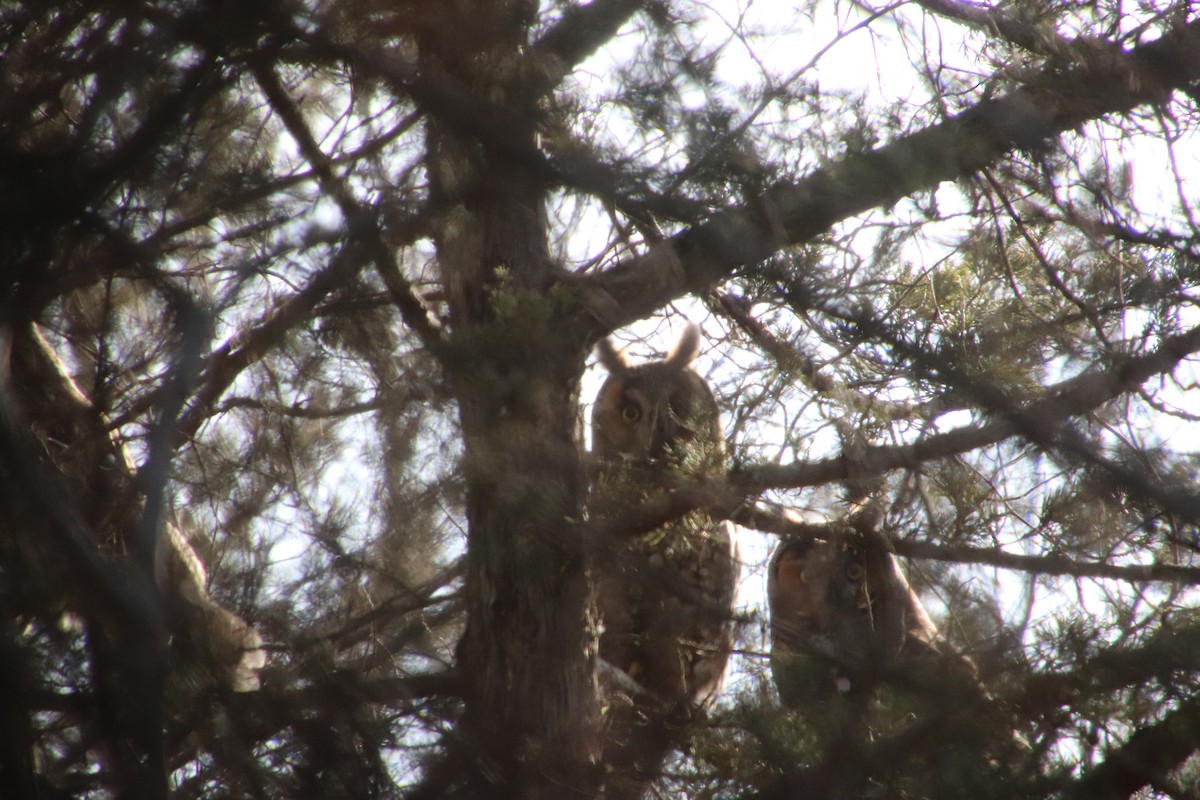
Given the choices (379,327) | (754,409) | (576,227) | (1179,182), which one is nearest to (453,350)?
(379,327)

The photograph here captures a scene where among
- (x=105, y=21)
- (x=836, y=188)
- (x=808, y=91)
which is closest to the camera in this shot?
(x=105, y=21)

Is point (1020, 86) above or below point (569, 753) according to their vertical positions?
above

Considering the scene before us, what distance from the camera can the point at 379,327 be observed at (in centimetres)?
291

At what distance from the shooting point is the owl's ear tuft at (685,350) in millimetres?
3996

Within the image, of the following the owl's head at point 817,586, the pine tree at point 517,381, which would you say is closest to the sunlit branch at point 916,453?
the pine tree at point 517,381

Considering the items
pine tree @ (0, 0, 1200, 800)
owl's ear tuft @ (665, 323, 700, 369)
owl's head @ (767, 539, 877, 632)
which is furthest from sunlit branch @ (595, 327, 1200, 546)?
owl's ear tuft @ (665, 323, 700, 369)

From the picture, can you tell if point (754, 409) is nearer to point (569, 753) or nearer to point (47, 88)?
point (569, 753)

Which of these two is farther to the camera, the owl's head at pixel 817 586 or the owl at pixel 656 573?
the owl's head at pixel 817 586

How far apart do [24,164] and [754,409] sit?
1.86 metres

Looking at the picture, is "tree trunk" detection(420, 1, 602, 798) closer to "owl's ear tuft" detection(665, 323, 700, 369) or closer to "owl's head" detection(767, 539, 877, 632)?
"owl's ear tuft" detection(665, 323, 700, 369)

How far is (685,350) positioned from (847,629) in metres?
1.19

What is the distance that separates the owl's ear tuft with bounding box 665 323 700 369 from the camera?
4.00m

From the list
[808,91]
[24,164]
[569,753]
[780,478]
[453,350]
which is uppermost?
[808,91]

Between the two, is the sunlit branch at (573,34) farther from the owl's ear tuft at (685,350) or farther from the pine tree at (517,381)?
the owl's ear tuft at (685,350)
